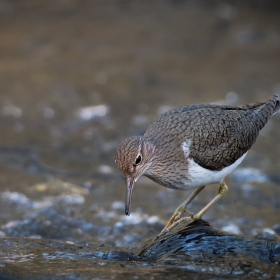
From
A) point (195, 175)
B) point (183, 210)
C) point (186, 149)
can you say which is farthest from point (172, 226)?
point (186, 149)

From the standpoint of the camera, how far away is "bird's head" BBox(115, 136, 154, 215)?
15.5 ft

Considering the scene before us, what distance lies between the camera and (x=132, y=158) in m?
4.73

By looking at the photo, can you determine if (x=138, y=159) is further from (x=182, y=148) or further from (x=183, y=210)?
(x=183, y=210)

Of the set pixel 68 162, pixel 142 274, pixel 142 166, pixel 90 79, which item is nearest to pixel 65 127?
pixel 68 162

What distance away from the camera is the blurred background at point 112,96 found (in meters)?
6.61

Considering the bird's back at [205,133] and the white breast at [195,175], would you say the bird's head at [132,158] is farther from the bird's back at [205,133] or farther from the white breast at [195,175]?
the white breast at [195,175]

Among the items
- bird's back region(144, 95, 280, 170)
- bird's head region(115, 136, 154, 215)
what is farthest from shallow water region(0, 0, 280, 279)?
bird's back region(144, 95, 280, 170)

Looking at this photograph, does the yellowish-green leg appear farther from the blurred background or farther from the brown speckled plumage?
the blurred background

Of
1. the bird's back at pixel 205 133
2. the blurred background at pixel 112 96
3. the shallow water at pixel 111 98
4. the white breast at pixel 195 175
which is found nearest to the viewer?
the white breast at pixel 195 175

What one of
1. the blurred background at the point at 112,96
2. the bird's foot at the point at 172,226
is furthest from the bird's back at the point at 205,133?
the blurred background at the point at 112,96

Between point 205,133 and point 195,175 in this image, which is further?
point 205,133

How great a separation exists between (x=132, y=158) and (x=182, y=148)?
1.83ft

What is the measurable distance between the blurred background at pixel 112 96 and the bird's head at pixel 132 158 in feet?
3.86

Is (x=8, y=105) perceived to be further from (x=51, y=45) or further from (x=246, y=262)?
(x=246, y=262)
